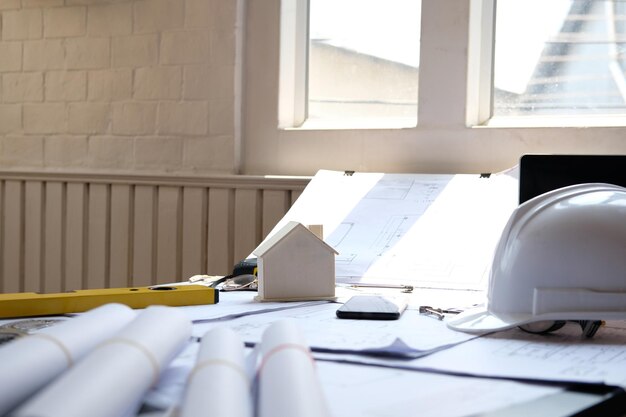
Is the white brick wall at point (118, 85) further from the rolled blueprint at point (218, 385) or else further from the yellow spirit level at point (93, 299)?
the rolled blueprint at point (218, 385)

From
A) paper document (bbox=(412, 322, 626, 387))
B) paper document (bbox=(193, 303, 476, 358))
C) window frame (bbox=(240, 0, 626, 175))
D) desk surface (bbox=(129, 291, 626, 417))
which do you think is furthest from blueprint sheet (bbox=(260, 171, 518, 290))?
desk surface (bbox=(129, 291, 626, 417))

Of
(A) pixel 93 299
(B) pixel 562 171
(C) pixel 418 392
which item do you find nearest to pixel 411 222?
(B) pixel 562 171

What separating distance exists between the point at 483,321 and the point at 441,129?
1.36m

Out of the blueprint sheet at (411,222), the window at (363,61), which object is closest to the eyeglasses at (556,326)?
the blueprint sheet at (411,222)

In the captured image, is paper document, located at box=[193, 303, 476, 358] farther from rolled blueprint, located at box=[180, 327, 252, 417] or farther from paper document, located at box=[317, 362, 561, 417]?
rolled blueprint, located at box=[180, 327, 252, 417]

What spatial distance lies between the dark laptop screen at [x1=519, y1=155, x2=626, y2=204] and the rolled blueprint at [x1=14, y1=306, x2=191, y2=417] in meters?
0.87

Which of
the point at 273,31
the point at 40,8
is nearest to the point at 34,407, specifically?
the point at 273,31

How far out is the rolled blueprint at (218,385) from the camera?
733 mm

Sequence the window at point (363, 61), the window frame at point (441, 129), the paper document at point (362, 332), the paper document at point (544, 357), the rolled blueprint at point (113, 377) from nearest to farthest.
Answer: the rolled blueprint at point (113, 377) < the paper document at point (544, 357) < the paper document at point (362, 332) < the window frame at point (441, 129) < the window at point (363, 61)

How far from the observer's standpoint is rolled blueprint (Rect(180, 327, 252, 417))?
733mm

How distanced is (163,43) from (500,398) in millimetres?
2430

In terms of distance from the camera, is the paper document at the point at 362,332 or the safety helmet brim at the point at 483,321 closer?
the paper document at the point at 362,332

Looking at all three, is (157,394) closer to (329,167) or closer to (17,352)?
(17,352)

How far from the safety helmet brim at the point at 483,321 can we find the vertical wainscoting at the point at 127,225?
4.74 feet
